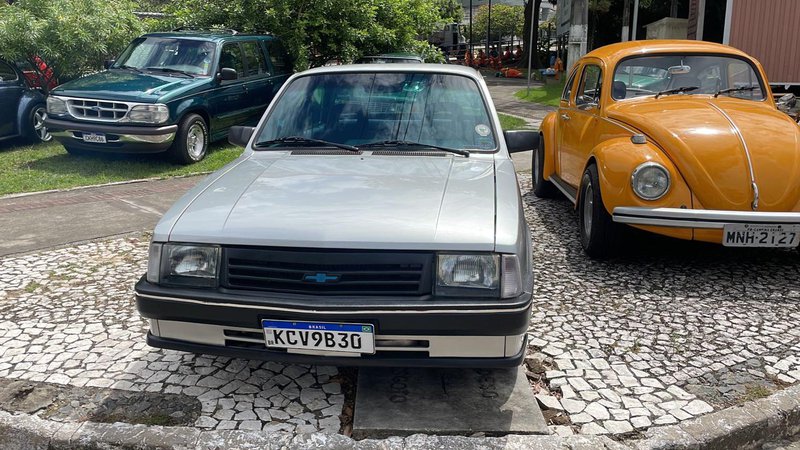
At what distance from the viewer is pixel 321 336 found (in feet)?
9.91

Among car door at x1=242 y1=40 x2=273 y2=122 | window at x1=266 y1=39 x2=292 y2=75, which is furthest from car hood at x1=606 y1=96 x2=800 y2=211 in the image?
window at x1=266 y1=39 x2=292 y2=75

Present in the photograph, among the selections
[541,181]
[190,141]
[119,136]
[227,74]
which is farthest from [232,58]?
[541,181]

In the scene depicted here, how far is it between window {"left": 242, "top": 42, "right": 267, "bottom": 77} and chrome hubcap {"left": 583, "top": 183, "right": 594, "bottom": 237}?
6.71 m

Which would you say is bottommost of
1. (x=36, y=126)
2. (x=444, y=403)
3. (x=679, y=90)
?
(x=444, y=403)

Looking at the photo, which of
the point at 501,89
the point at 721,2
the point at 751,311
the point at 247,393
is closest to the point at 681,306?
the point at 751,311

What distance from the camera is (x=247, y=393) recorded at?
3506mm

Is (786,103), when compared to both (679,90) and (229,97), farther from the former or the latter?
(229,97)

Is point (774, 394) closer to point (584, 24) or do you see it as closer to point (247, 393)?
point (247, 393)

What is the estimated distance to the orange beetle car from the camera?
474 centimetres

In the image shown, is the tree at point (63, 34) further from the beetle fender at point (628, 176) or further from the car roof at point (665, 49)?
the beetle fender at point (628, 176)

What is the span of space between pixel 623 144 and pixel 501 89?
17.4 meters

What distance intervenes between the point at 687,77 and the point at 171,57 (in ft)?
23.5

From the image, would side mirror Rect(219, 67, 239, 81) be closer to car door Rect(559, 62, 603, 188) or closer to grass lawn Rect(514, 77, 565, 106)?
car door Rect(559, 62, 603, 188)

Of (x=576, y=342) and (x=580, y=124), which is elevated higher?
(x=580, y=124)
